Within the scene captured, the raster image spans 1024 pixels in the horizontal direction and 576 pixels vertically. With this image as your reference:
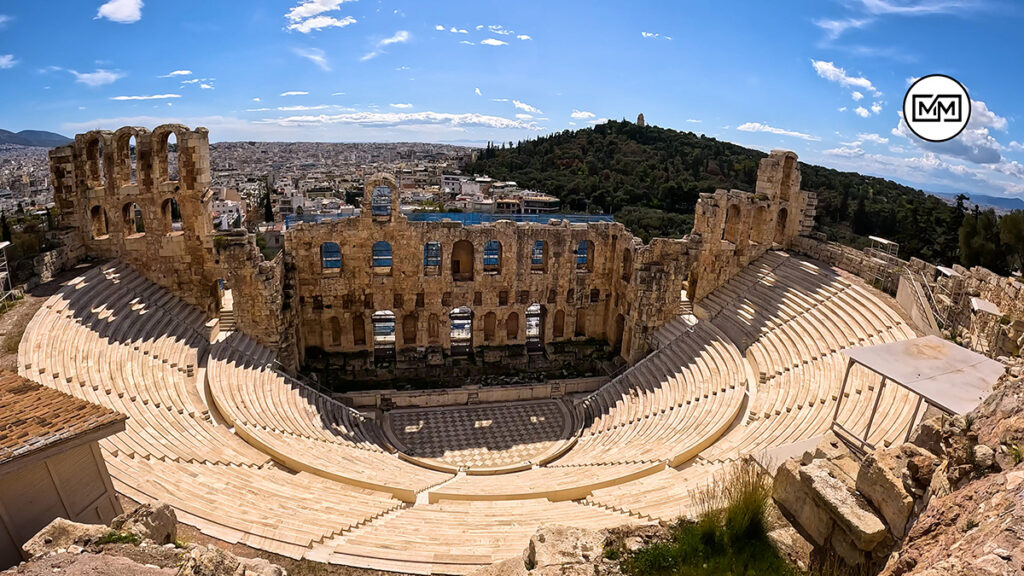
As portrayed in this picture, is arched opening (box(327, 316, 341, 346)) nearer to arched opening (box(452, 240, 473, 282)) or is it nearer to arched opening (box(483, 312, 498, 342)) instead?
arched opening (box(452, 240, 473, 282))

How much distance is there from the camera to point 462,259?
2856 cm

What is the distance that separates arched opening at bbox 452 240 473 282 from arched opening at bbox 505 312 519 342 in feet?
10.1

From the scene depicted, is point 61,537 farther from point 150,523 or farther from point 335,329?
point 335,329

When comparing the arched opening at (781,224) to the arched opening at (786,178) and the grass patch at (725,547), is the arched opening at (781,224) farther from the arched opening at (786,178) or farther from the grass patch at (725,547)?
the grass patch at (725,547)

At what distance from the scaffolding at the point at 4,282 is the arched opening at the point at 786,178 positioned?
31301 millimetres

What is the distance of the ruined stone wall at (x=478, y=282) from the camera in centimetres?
2559

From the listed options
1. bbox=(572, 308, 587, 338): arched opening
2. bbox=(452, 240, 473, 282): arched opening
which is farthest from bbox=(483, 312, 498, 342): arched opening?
bbox=(572, 308, 587, 338): arched opening

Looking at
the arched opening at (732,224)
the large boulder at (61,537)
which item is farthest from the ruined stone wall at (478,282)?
the large boulder at (61,537)

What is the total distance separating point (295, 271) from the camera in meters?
25.2

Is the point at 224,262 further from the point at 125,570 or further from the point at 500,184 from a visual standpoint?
the point at 500,184

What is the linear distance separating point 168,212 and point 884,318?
95.3 ft

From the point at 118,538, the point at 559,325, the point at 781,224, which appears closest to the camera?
the point at 118,538

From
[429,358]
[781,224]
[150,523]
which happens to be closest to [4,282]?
[429,358]

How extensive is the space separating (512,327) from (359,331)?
7.72 metres
